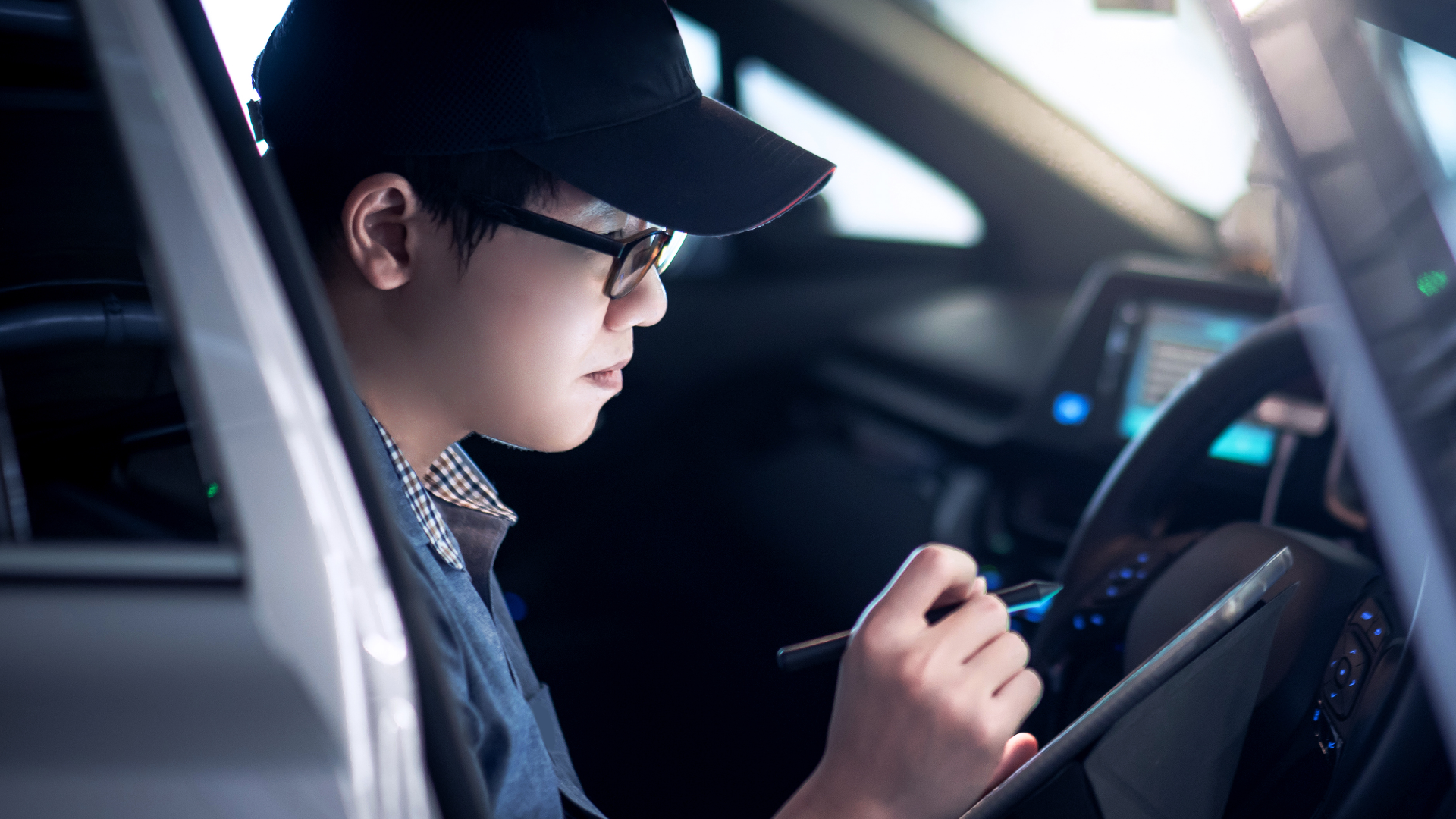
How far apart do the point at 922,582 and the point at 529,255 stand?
419mm

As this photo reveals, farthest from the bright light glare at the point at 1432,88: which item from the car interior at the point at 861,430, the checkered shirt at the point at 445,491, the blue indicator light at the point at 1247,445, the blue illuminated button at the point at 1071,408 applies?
the blue illuminated button at the point at 1071,408

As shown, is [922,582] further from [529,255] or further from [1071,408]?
[1071,408]

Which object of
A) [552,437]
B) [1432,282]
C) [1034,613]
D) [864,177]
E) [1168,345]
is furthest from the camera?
[864,177]

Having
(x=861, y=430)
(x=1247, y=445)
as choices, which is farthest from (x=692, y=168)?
(x=861, y=430)

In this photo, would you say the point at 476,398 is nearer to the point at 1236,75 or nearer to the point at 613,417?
the point at 1236,75

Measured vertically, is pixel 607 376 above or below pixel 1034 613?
above

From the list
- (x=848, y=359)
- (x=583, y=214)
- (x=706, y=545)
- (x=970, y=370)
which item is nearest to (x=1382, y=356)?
(x=583, y=214)

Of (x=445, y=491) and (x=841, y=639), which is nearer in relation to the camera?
(x=841, y=639)

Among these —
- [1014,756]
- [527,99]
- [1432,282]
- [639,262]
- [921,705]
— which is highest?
[527,99]

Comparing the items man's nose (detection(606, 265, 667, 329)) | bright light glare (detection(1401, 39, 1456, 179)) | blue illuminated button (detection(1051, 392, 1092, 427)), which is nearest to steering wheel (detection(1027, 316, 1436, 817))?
bright light glare (detection(1401, 39, 1456, 179))

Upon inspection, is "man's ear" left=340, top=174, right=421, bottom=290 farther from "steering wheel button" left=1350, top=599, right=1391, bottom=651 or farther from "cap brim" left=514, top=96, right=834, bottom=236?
"steering wheel button" left=1350, top=599, right=1391, bottom=651

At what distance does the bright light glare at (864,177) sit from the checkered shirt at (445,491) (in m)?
2.15

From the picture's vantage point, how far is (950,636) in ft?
2.61

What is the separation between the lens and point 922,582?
2.66ft
